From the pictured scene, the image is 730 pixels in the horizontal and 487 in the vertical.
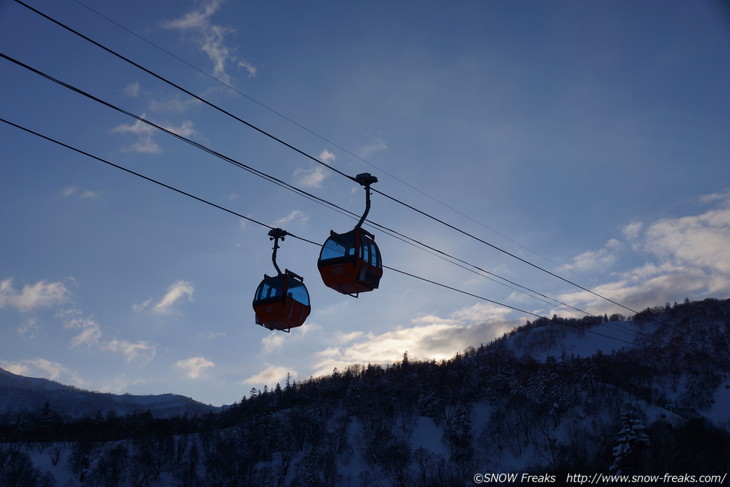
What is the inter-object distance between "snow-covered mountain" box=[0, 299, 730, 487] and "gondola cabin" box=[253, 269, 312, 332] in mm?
76925

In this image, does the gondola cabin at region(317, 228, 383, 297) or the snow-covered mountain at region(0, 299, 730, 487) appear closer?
the gondola cabin at region(317, 228, 383, 297)

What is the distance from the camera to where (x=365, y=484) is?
111812 millimetres

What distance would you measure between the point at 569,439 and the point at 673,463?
36913mm

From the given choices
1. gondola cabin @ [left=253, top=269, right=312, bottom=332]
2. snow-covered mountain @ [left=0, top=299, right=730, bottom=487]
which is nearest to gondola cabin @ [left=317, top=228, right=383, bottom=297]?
gondola cabin @ [left=253, top=269, right=312, bottom=332]

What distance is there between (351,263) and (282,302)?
2849 millimetres

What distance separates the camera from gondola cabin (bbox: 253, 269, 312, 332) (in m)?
17.2

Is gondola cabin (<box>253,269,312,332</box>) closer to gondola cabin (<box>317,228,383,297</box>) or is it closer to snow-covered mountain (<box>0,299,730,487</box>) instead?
gondola cabin (<box>317,228,383,297</box>)

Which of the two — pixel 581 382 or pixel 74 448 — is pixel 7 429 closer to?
pixel 74 448

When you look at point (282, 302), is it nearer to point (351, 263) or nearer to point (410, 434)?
point (351, 263)

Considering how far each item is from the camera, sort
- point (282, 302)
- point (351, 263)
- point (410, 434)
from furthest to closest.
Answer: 1. point (410, 434)
2. point (282, 302)
3. point (351, 263)

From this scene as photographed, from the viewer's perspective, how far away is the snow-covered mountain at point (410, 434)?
107750 millimetres

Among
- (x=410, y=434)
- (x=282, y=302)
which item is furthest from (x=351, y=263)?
(x=410, y=434)

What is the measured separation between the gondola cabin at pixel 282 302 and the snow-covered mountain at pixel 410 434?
7692 cm

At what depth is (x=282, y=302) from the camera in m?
17.0
